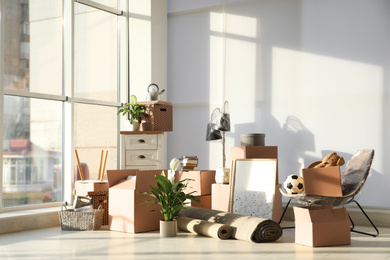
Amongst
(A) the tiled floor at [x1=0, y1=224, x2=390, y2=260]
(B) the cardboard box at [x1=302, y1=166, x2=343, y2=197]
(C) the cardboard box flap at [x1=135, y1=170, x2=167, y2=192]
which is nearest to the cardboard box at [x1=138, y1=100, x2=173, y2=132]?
(C) the cardboard box flap at [x1=135, y1=170, x2=167, y2=192]

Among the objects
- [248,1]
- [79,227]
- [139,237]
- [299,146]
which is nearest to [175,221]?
[139,237]

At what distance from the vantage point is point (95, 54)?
7.04 metres

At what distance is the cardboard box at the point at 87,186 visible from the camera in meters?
5.84

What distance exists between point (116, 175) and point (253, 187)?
57.8 inches

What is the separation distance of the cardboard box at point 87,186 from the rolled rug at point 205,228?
44.6 inches

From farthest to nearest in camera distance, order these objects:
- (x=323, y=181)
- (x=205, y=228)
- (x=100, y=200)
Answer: (x=100, y=200) < (x=205, y=228) < (x=323, y=181)

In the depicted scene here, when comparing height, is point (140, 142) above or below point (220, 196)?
above

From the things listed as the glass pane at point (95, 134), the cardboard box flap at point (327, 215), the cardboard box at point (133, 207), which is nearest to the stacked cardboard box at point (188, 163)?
the cardboard box at point (133, 207)

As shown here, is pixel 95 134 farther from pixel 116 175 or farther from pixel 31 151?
pixel 116 175

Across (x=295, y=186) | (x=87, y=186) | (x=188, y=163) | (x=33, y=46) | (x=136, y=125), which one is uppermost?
(x=33, y=46)

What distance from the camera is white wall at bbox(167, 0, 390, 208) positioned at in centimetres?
583

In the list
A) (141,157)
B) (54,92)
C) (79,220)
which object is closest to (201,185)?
(141,157)

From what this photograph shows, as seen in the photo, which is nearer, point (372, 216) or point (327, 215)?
point (327, 215)

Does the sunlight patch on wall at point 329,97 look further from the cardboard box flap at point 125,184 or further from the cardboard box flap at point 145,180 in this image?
the cardboard box flap at point 125,184
